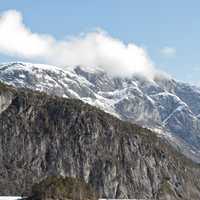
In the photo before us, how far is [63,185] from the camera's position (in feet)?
652

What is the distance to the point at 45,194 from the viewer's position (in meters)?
191

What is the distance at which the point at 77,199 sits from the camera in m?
192

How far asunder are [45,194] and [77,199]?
34.7 ft

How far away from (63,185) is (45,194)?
9662 mm

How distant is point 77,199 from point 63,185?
8676 mm
